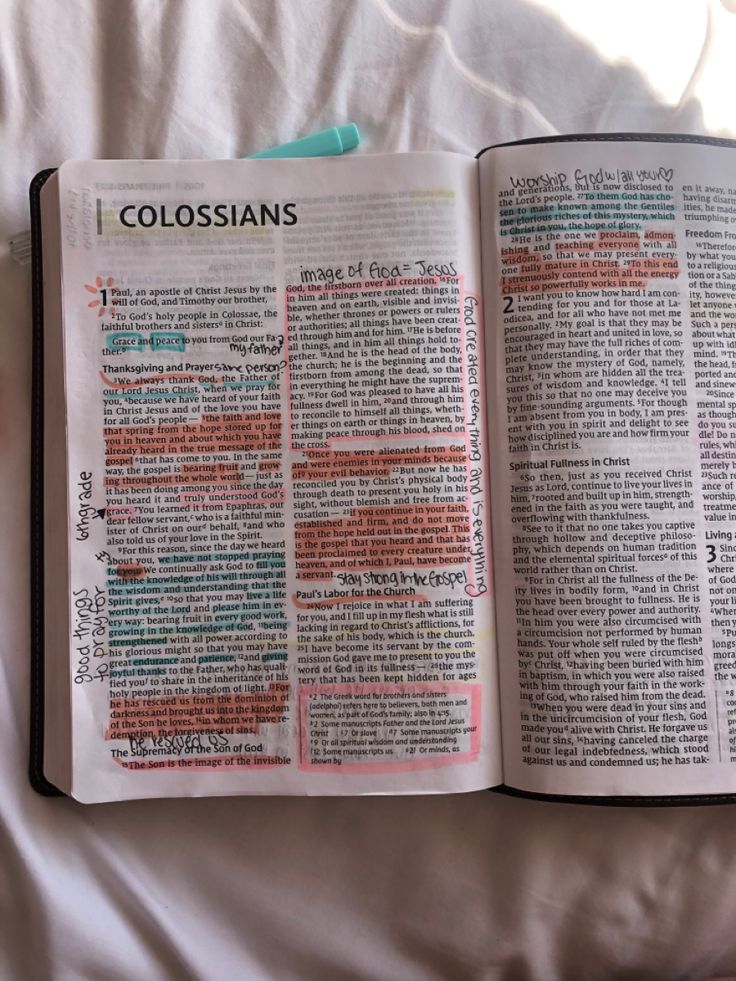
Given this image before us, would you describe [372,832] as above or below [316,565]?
below

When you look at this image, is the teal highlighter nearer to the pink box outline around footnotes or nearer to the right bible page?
the right bible page

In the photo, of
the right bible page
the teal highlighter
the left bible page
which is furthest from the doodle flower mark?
the right bible page

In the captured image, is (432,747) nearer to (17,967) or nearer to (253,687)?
(253,687)

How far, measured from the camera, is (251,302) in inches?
21.1

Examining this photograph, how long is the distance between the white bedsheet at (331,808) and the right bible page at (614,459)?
2.1 inches

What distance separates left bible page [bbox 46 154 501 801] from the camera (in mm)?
520

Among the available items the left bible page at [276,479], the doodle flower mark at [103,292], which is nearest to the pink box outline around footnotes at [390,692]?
the left bible page at [276,479]

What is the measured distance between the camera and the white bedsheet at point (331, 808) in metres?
0.53

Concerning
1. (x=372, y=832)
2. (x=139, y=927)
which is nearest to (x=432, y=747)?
(x=372, y=832)

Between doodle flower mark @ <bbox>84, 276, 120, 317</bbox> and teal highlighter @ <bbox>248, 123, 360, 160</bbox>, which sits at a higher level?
teal highlighter @ <bbox>248, 123, 360, 160</bbox>

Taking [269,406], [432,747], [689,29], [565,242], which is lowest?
[432,747]

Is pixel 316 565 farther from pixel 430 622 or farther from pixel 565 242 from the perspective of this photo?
pixel 565 242

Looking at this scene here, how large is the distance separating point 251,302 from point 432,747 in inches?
12.6

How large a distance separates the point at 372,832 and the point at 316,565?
0.61 ft
